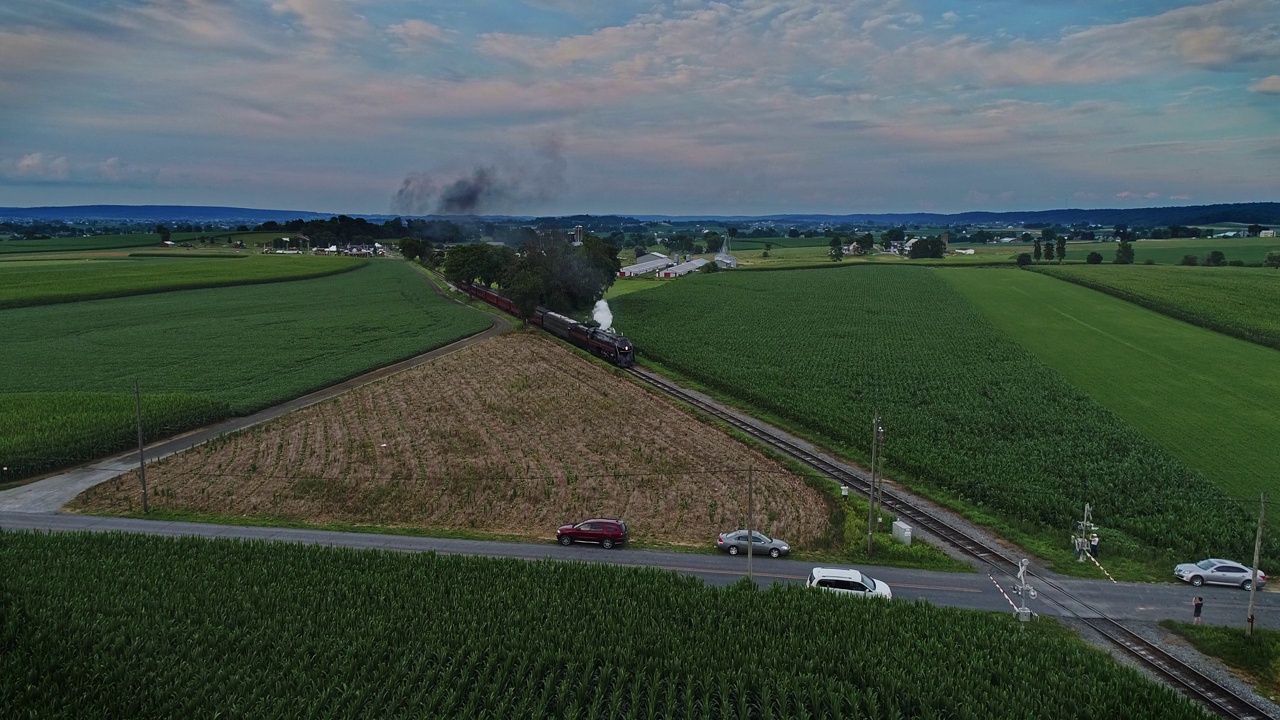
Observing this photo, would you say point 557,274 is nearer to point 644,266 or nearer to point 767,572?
point 767,572

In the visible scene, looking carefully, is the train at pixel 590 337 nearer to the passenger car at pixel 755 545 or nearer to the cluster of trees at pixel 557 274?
the cluster of trees at pixel 557 274

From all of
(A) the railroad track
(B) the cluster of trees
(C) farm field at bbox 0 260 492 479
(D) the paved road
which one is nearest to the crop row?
(C) farm field at bbox 0 260 492 479

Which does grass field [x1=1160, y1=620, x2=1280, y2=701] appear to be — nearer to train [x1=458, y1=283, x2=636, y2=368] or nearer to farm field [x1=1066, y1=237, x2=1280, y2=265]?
train [x1=458, y1=283, x2=636, y2=368]

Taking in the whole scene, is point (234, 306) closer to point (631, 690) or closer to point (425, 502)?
point (425, 502)

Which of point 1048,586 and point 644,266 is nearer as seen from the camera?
point 1048,586

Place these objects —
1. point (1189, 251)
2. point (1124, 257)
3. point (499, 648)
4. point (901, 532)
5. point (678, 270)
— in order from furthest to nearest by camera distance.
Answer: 1. point (1189, 251)
2. point (678, 270)
3. point (1124, 257)
4. point (901, 532)
5. point (499, 648)

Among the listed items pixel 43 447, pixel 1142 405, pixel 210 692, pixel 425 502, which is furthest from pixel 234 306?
pixel 1142 405

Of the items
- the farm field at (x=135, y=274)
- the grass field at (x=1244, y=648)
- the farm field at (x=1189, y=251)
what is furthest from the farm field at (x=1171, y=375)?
the farm field at (x=135, y=274)

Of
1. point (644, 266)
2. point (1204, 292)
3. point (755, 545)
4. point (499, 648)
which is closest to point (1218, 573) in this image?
point (755, 545)
